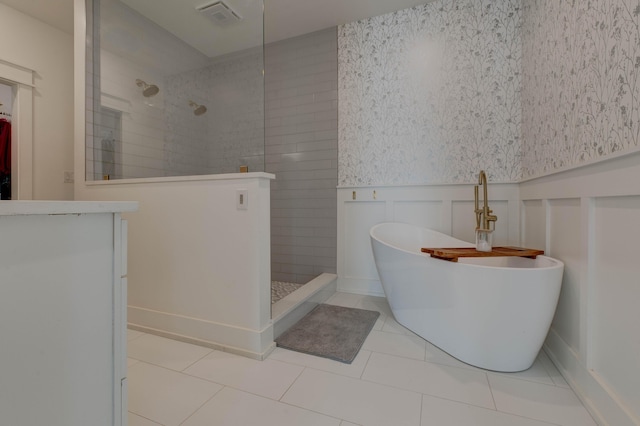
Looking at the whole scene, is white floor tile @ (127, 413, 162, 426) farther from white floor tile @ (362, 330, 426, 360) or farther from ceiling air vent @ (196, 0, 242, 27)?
ceiling air vent @ (196, 0, 242, 27)

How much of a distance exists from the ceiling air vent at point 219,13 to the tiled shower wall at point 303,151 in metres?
0.63

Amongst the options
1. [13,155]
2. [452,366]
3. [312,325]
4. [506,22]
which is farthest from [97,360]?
[506,22]

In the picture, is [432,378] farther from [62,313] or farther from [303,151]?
[303,151]

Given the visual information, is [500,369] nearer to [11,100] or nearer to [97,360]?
[97,360]

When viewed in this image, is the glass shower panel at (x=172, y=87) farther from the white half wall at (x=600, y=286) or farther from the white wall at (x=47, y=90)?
the white half wall at (x=600, y=286)

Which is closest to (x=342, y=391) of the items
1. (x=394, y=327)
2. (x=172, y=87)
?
(x=394, y=327)

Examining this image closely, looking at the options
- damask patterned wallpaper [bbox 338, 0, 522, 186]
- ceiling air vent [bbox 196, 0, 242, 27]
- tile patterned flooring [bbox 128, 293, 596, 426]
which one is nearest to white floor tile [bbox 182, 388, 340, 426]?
tile patterned flooring [bbox 128, 293, 596, 426]

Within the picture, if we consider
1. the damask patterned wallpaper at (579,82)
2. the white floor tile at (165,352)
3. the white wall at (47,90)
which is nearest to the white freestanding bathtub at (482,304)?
the damask patterned wallpaper at (579,82)

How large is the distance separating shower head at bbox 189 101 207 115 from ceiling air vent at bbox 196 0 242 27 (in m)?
0.80

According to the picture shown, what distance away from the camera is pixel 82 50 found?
2.14 m

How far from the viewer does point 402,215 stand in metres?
2.57

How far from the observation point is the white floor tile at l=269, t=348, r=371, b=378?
1460 mm

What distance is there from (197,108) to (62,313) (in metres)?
2.37

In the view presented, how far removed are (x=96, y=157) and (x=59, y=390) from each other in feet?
7.16
